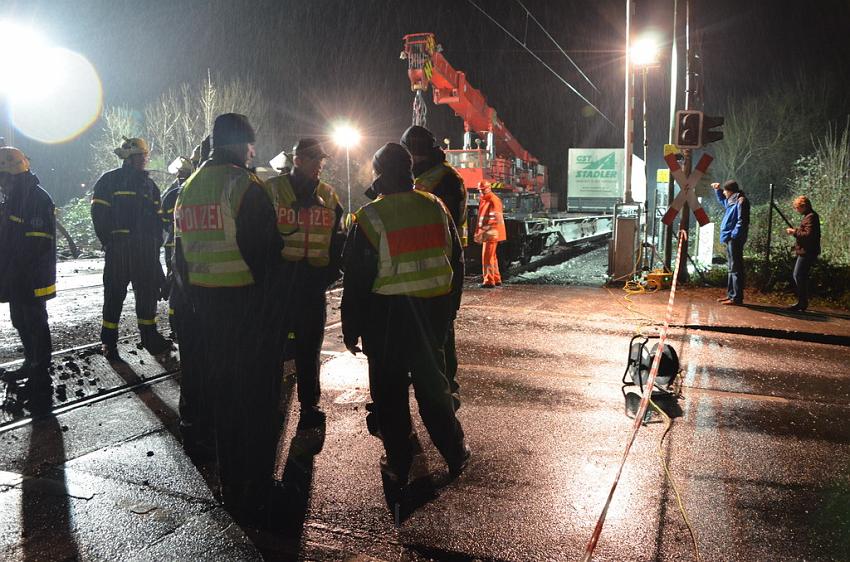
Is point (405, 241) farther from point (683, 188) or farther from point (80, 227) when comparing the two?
point (80, 227)

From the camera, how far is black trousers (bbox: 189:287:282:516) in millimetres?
3318

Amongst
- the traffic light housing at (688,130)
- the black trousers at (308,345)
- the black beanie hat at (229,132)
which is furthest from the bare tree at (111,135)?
the black beanie hat at (229,132)

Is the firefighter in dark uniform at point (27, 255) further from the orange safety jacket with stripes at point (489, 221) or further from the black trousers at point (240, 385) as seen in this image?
the orange safety jacket with stripes at point (489, 221)

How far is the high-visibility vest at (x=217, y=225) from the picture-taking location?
128 inches

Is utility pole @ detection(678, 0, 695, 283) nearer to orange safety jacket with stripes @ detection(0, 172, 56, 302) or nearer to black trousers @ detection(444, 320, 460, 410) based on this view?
black trousers @ detection(444, 320, 460, 410)

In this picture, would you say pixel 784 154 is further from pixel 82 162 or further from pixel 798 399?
pixel 82 162

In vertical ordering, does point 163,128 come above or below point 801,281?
above

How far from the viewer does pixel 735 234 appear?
32.1 feet

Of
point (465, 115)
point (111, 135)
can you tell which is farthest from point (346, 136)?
point (465, 115)

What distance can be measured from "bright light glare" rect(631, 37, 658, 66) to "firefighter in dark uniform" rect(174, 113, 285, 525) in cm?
1328

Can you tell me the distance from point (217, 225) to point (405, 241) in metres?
0.99

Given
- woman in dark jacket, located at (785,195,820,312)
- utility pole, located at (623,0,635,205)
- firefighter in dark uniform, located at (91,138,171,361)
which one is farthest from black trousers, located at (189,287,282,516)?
utility pole, located at (623,0,635,205)

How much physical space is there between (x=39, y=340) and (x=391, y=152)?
3.76m

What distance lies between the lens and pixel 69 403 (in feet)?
16.9
